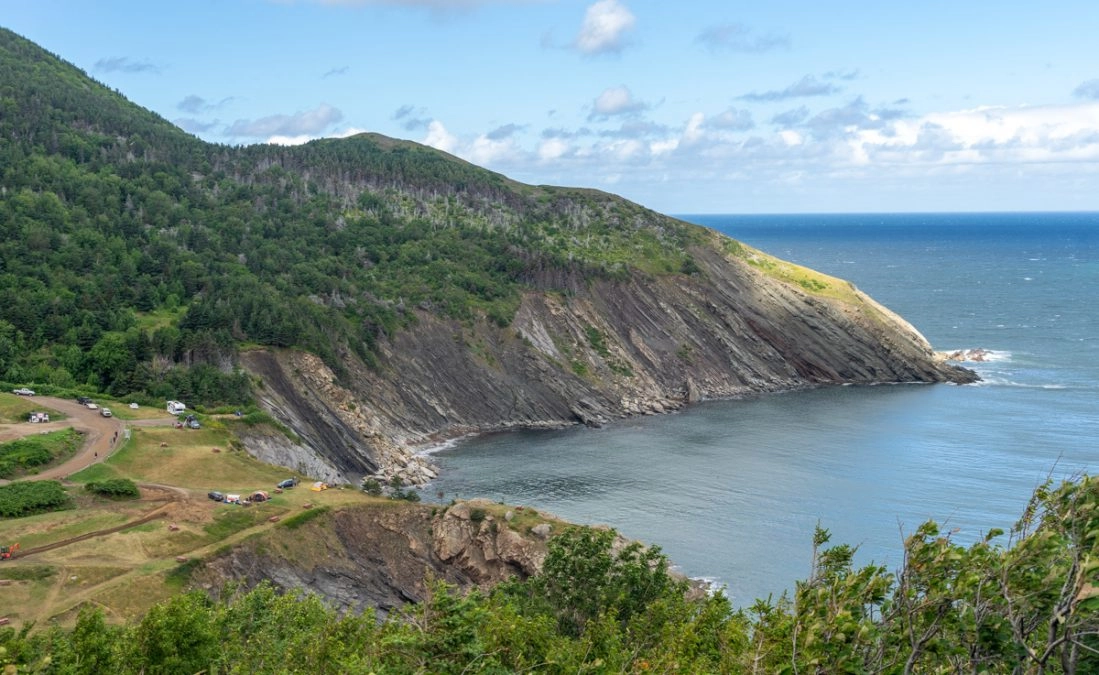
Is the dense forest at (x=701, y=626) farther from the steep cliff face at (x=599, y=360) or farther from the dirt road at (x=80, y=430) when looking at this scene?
the steep cliff face at (x=599, y=360)

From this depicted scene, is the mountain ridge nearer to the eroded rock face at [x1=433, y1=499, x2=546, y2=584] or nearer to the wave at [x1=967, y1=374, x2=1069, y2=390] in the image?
the wave at [x1=967, y1=374, x2=1069, y2=390]

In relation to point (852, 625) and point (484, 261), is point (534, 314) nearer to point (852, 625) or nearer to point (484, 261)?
point (484, 261)

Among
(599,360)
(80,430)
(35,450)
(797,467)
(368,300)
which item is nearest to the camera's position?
(35,450)

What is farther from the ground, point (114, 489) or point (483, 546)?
point (114, 489)

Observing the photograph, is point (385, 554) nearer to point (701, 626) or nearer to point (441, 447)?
point (701, 626)

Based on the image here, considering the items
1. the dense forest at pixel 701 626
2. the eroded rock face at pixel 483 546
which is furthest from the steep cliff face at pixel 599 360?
the dense forest at pixel 701 626

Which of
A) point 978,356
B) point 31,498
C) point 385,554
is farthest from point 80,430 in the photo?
point 978,356
